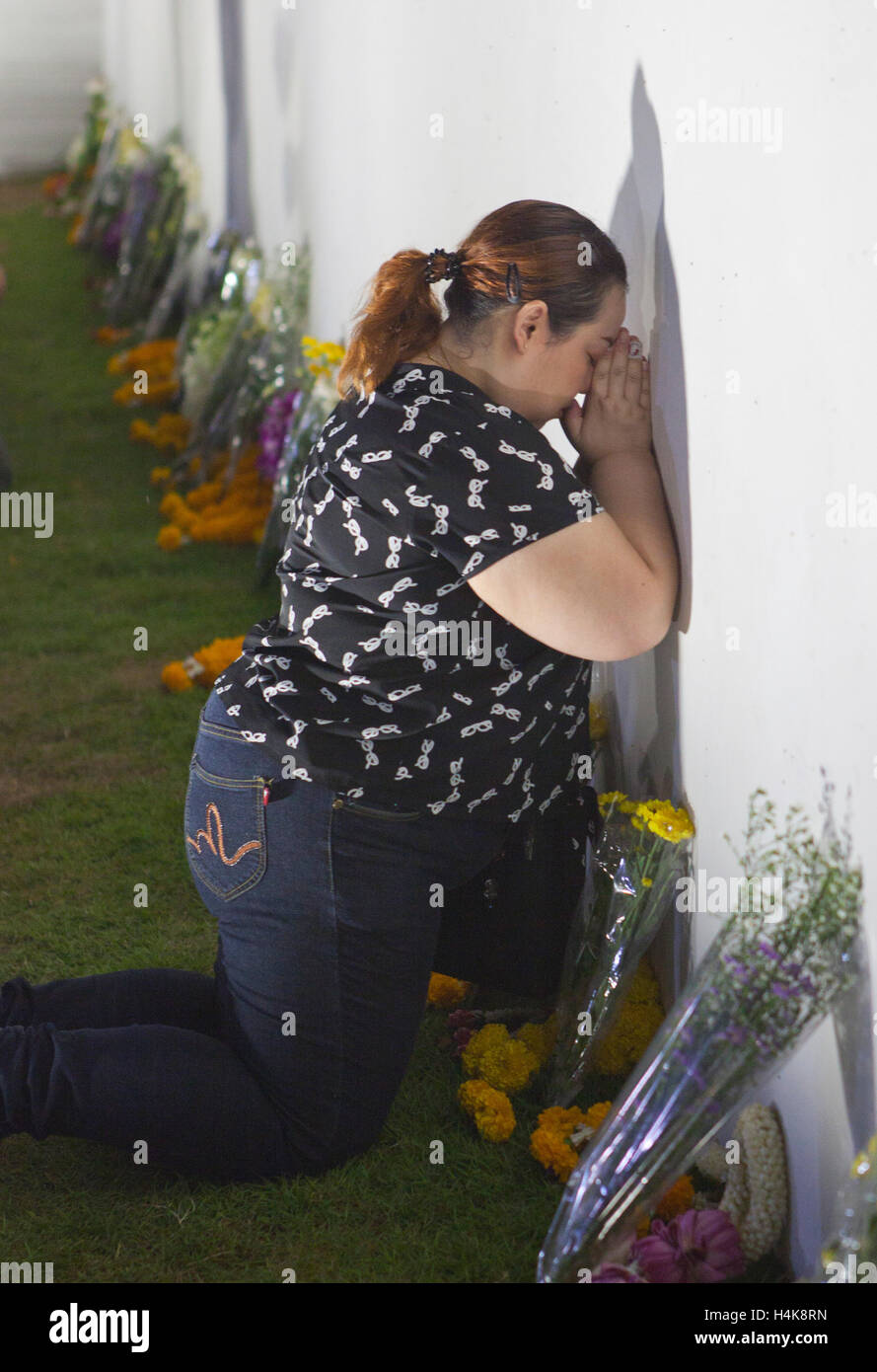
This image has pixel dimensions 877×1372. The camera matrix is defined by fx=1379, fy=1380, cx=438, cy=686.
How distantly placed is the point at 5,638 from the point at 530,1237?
2.62 meters

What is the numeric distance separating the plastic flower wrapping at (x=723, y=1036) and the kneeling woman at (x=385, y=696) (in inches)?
13.4

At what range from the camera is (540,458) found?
5.32 feet

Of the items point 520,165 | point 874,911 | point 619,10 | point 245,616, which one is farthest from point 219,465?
point 874,911

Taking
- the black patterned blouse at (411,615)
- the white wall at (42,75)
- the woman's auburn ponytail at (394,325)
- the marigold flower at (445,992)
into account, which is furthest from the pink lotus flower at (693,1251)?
the white wall at (42,75)

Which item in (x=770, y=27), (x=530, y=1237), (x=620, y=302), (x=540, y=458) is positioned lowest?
(x=530, y=1237)

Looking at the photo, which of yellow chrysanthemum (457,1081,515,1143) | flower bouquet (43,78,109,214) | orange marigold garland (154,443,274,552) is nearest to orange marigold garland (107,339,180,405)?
orange marigold garland (154,443,274,552)

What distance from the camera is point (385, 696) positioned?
168cm

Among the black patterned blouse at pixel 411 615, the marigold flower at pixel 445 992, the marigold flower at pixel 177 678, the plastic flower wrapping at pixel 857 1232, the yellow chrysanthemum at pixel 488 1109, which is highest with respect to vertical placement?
the black patterned blouse at pixel 411 615

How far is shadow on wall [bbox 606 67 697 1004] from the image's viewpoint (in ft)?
5.79

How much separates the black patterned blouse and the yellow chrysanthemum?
1.40ft

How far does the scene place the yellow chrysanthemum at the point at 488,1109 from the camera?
6.22 feet

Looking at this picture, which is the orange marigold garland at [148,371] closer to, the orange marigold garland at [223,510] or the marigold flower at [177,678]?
the orange marigold garland at [223,510]
